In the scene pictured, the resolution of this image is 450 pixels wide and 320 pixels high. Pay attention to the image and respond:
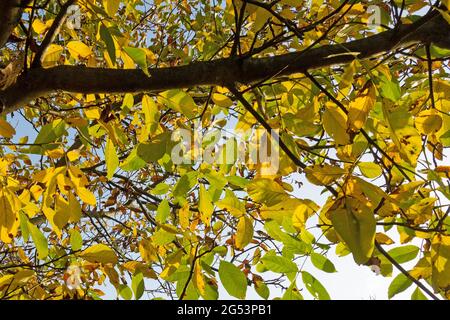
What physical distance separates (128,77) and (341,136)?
0.71 meters

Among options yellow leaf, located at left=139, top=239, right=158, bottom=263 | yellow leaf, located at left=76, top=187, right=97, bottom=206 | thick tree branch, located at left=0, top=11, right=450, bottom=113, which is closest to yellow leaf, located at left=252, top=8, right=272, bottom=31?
thick tree branch, located at left=0, top=11, right=450, bottom=113

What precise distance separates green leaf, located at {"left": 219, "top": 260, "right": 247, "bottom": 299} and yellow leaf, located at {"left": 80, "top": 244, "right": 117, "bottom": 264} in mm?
358

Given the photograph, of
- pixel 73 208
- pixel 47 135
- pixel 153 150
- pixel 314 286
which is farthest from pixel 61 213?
pixel 314 286

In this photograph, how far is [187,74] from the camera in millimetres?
1312

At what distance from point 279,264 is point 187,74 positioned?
668mm

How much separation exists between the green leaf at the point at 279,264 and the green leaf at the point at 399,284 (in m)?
0.27

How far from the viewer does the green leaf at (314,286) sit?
111 cm

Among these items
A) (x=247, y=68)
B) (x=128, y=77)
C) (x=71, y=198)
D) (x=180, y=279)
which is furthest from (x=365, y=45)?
(x=71, y=198)

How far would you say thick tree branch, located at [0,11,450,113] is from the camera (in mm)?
1229

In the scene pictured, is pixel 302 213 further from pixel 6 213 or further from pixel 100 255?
pixel 6 213

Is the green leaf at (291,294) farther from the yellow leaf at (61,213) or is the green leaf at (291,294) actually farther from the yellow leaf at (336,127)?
the yellow leaf at (61,213)

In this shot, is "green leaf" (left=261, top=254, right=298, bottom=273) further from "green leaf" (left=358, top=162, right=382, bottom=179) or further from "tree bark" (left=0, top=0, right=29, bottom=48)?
"tree bark" (left=0, top=0, right=29, bottom=48)

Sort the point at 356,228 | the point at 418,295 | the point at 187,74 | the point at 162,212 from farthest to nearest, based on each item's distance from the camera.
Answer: the point at 162,212 → the point at 187,74 → the point at 418,295 → the point at 356,228

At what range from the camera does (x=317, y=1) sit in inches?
63.5
